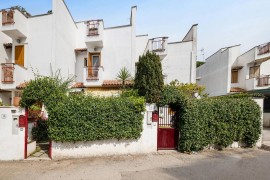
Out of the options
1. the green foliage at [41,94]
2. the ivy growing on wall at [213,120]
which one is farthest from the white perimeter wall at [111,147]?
the green foliage at [41,94]

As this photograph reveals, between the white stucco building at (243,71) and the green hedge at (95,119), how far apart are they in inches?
565

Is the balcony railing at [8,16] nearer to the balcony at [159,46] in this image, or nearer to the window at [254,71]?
the balcony at [159,46]

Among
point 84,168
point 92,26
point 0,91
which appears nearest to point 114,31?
point 92,26

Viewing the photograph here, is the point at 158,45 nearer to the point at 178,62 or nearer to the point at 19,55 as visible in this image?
the point at 178,62

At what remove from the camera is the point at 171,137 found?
8938mm

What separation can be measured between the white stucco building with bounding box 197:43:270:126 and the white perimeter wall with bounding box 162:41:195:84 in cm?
562

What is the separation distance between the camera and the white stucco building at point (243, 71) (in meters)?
16.7

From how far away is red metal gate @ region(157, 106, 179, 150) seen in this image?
28.9 feet

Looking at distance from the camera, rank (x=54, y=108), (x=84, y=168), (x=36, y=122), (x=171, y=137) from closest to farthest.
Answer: (x=84, y=168), (x=54, y=108), (x=171, y=137), (x=36, y=122)

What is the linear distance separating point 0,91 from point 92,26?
982 cm

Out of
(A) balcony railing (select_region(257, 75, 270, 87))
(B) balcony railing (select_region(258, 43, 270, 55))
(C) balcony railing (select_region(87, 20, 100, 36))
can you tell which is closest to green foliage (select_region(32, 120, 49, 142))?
(C) balcony railing (select_region(87, 20, 100, 36))

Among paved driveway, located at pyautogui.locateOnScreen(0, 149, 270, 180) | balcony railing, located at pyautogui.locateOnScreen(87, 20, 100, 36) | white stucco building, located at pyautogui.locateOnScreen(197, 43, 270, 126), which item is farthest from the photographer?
white stucco building, located at pyautogui.locateOnScreen(197, 43, 270, 126)

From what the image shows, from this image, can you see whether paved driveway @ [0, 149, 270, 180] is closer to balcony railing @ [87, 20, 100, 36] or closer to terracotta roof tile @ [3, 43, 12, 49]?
balcony railing @ [87, 20, 100, 36]

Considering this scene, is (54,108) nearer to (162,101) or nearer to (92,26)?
(162,101)
